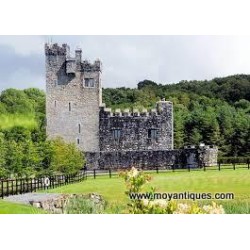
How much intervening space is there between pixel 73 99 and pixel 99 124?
0.59 metres

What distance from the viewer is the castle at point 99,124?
12.6 metres

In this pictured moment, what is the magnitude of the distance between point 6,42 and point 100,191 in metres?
2.05

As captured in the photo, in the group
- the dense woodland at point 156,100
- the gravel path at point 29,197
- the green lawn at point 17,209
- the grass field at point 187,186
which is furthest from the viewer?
the dense woodland at point 156,100

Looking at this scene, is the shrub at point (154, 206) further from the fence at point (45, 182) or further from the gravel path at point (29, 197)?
the gravel path at point (29, 197)

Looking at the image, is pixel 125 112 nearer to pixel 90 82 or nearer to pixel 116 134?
pixel 116 134

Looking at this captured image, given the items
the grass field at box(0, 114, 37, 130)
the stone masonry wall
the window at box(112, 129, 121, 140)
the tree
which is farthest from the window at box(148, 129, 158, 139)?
the tree

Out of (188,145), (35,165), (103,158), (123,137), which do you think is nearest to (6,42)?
(35,165)

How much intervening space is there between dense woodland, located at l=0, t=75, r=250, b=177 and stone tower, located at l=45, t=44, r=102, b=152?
1.46ft

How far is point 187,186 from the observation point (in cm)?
1120

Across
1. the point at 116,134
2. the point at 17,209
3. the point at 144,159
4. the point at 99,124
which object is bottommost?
the point at 17,209

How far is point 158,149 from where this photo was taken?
1421 cm

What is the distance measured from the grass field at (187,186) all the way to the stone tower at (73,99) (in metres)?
1.40

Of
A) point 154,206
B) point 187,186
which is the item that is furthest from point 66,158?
point 154,206

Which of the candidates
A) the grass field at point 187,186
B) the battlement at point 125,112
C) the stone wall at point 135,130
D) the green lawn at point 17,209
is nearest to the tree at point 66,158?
the grass field at point 187,186
